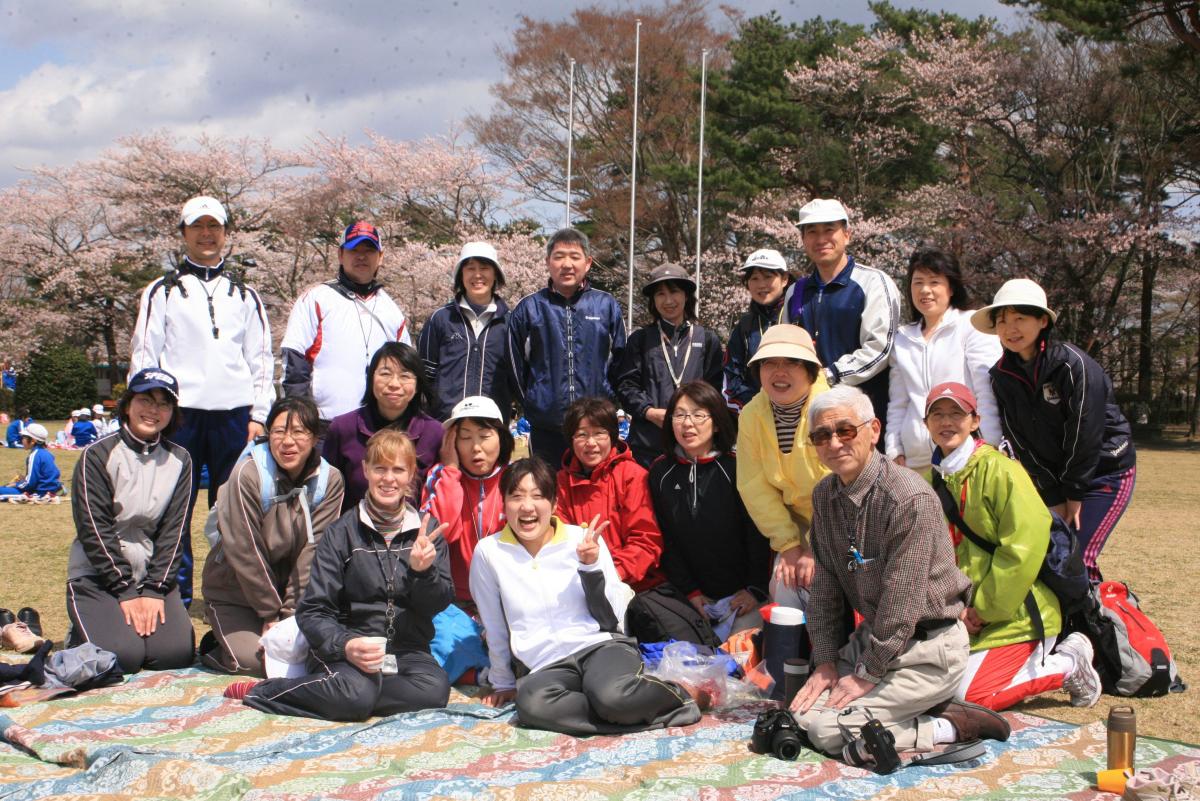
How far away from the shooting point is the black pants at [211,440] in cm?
496

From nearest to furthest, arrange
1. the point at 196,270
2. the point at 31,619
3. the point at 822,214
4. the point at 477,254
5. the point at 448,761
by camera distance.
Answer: the point at 448,761 < the point at 822,214 < the point at 31,619 < the point at 196,270 < the point at 477,254

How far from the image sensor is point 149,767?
275 cm

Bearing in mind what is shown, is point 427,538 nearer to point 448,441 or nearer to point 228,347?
point 448,441

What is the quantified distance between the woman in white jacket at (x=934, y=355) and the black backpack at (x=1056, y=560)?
2.20 ft

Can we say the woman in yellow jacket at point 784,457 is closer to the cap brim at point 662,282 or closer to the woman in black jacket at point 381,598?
the cap brim at point 662,282

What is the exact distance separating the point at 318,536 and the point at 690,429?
5.91 ft

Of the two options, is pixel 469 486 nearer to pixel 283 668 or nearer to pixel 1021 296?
pixel 283 668

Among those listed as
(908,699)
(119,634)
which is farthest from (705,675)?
(119,634)

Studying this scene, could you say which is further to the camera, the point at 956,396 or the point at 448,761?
the point at 956,396

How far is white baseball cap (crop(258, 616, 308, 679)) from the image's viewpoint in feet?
12.7

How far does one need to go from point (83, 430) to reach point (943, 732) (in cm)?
1685

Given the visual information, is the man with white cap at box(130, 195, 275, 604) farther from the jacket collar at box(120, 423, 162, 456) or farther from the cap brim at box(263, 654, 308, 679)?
the cap brim at box(263, 654, 308, 679)

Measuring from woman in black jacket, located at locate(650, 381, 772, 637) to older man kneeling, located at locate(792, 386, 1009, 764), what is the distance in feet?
3.30

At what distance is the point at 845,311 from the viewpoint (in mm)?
4703
